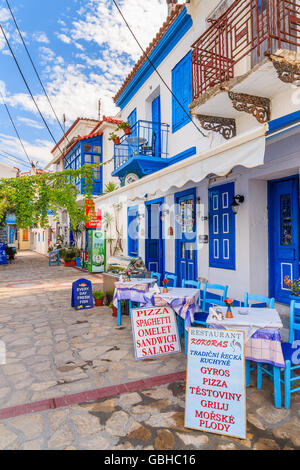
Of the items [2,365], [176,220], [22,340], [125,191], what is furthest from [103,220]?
[2,365]

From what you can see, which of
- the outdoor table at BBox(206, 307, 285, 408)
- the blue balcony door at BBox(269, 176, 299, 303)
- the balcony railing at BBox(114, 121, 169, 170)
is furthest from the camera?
the balcony railing at BBox(114, 121, 169, 170)

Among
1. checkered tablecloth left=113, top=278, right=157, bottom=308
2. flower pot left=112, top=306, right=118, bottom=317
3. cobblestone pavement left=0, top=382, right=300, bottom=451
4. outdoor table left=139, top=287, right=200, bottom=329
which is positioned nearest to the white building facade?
outdoor table left=139, top=287, right=200, bottom=329

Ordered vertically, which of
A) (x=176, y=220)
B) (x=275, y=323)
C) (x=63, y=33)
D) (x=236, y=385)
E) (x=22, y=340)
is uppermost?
(x=63, y=33)

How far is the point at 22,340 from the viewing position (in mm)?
5773

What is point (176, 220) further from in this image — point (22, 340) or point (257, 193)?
point (22, 340)

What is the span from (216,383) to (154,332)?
1.88 meters

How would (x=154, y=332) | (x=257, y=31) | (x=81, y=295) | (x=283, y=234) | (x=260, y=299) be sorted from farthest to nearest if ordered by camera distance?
(x=81, y=295), (x=283, y=234), (x=154, y=332), (x=257, y=31), (x=260, y=299)

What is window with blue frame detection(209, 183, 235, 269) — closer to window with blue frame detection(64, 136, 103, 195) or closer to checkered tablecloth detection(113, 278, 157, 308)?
checkered tablecloth detection(113, 278, 157, 308)

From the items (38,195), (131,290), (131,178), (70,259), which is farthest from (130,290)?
(70,259)

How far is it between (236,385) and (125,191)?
5.16 meters

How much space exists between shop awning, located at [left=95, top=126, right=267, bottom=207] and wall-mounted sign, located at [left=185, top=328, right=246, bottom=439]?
2146mm

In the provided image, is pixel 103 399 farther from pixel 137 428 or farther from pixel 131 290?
pixel 131 290

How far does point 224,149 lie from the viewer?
4055mm

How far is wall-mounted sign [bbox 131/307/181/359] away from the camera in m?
4.66
